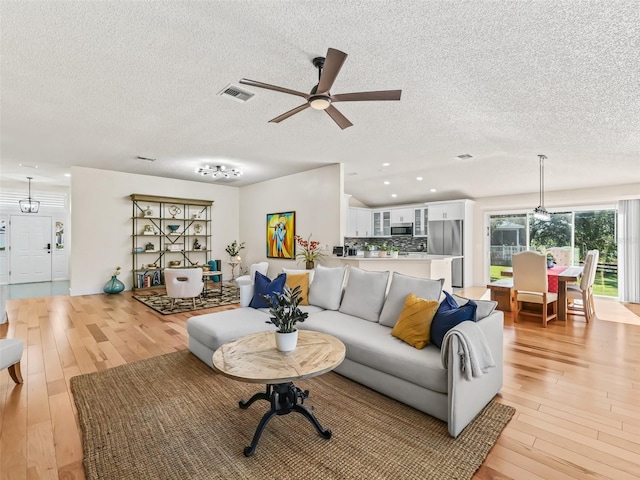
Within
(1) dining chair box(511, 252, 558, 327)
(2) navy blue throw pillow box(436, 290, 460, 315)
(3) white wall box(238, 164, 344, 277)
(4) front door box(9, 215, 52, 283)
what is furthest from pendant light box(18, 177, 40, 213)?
(1) dining chair box(511, 252, 558, 327)

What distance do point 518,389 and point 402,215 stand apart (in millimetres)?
6951

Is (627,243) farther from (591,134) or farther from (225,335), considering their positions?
(225,335)

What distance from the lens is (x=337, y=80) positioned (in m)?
2.92

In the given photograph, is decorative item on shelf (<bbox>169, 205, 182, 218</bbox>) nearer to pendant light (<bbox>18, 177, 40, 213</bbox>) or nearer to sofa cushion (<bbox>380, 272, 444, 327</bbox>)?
pendant light (<bbox>18, 177, 40, 213</bbox>)

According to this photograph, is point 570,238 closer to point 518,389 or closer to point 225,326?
point 518,389

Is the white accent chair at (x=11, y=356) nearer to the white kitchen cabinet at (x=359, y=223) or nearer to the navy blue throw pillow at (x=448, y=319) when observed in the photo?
the navy blue throw pillow at (x=448, y=319)

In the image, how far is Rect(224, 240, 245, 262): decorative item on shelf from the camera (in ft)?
28.9

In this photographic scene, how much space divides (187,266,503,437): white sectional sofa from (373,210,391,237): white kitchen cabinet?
5969 mm

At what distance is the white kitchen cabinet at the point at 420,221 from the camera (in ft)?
29.1

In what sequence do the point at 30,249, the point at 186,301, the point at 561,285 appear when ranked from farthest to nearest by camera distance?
1. the point at 30,249
2. the point at 186,301
3. the point at 561,285

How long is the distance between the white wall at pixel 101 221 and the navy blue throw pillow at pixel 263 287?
201 inches

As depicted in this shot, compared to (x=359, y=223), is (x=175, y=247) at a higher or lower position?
lower

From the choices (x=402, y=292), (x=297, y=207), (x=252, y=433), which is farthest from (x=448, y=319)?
(x=297, y=207)

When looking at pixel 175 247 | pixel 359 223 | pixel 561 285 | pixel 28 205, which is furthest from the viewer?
pixel 359 223
